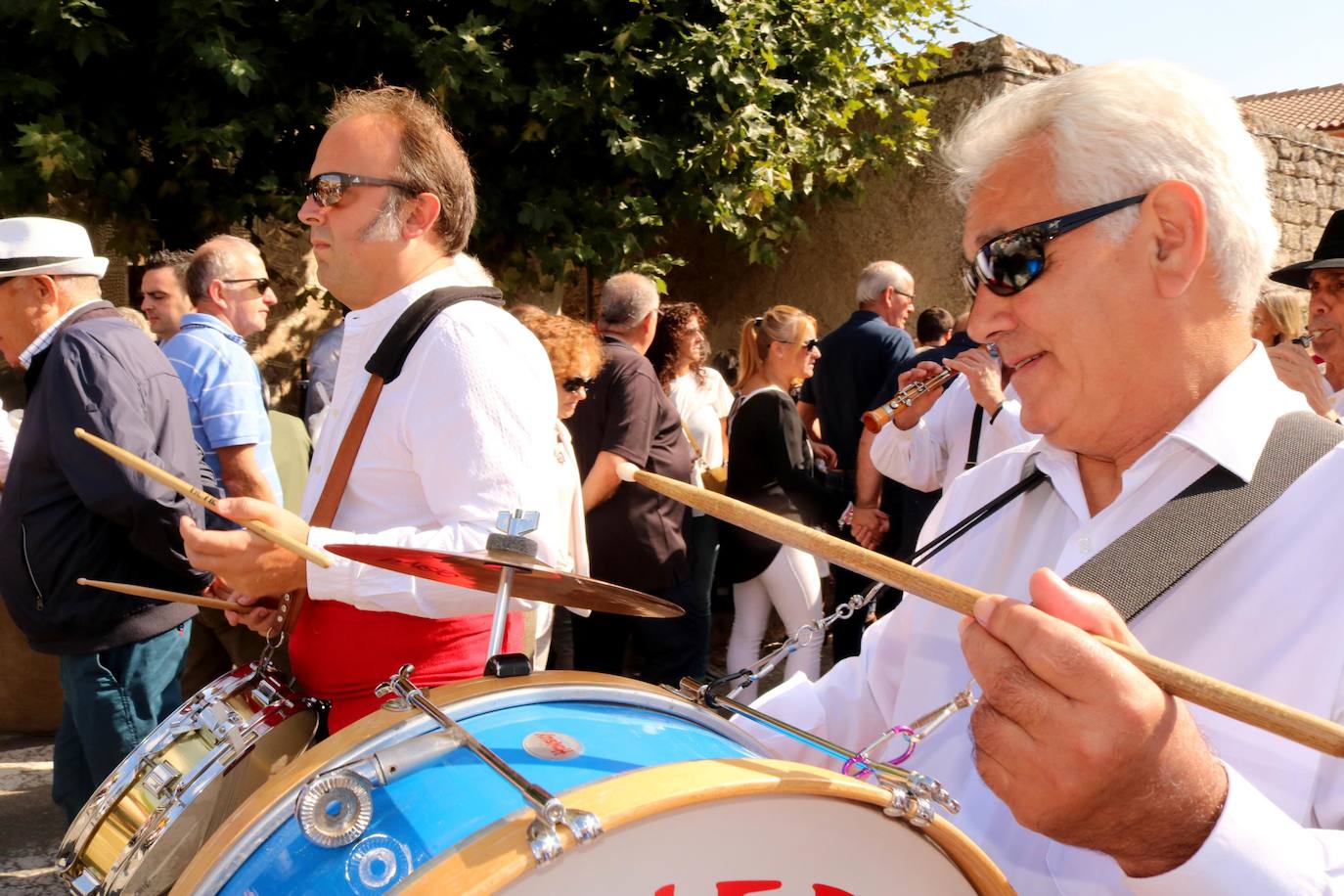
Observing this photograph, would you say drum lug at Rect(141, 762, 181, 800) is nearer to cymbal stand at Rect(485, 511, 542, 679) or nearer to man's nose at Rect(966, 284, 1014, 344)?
cymbal stand at Rect(485, 511, 542, 679)

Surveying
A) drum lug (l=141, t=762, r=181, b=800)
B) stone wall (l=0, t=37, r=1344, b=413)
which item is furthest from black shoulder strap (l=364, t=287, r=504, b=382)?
stone wall (l=0, t=37, r=1344, b=413)

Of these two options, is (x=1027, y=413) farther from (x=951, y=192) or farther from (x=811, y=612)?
(x=811, y=612)

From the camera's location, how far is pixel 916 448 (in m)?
4.16

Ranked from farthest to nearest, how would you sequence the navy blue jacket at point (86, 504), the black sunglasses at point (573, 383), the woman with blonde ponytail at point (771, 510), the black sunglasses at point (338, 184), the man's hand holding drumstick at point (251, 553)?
the woman with blonde ponytail at point (771, 510) < the black sunglasses at point (573, 383) < the navy blue jacket at point (86, 504) < the black sunglasses at point (338, 184) < the man's hand holding drumstick at point (251, 553)

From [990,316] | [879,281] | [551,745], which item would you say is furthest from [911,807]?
[879,281]

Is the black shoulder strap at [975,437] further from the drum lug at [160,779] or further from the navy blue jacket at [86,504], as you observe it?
the drum lug at [160,779]

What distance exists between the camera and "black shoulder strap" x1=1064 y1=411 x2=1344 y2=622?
4.19ft

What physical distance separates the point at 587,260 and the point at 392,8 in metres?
1.78

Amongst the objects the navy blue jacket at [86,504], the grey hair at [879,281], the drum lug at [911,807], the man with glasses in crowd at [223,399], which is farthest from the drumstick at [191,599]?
the grey hair at [879,281]

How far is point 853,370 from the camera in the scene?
5.45m

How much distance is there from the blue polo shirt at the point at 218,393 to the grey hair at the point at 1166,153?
2970 millimetres

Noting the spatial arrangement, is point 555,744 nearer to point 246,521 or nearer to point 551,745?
point 551,745

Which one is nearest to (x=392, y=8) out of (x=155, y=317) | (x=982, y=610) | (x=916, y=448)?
(x=155, y=317)

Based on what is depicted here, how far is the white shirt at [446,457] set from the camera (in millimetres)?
1846
